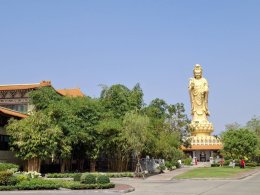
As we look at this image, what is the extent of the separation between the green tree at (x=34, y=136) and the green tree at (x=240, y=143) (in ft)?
95.8

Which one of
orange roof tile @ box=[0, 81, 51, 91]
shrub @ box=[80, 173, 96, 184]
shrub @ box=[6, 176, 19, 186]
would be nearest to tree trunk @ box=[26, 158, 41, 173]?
shrub @ box=[6, 176, 19, 186]

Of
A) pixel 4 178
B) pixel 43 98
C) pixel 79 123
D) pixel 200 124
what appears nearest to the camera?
pixel 4 178

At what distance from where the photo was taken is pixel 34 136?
1487 inches

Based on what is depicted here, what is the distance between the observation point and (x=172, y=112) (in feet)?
216

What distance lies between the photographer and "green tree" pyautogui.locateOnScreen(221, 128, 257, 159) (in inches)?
2317

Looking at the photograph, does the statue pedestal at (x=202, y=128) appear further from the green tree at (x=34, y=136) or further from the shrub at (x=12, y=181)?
the shrub at (x=12, y=181)

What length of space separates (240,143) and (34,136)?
3222cm

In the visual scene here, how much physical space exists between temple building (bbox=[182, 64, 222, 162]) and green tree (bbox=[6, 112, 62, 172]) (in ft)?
165

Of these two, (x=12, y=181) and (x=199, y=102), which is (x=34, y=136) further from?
(x=199, y=102)

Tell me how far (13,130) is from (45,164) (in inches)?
303

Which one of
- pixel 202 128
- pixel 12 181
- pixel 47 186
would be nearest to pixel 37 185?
pixel 47 186

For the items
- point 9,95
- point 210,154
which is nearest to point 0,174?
point 9,95

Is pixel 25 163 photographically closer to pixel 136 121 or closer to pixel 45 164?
pixel 45 164

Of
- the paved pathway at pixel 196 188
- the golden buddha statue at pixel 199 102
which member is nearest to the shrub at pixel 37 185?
the paved pathway at pixel 196 188
